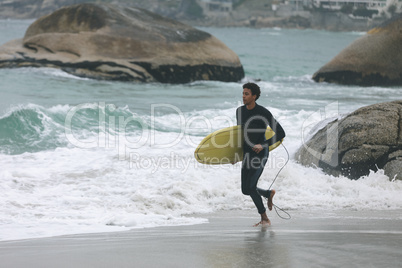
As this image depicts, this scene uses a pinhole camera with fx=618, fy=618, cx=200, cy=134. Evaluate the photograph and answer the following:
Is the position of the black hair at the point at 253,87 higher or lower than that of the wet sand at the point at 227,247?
higher

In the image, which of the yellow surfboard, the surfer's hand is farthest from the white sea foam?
the surfer's hand

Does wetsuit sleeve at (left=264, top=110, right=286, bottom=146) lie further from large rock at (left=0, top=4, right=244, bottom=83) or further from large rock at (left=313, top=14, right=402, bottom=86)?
large rock at (left=313, top=14, right=402, bottom=86)

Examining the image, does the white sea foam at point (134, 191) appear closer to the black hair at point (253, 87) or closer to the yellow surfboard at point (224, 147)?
the yellow surfboard at point (224, 147)

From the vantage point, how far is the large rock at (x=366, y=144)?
8367mm

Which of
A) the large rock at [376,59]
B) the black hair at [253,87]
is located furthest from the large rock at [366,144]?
the large rock at [376,59]

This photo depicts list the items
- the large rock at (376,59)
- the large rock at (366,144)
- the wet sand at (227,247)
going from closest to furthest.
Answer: the wet sand at (227,247) < the large rock at (366,144) < the large rock at (376,59)

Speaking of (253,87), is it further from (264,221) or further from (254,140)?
(264,221)

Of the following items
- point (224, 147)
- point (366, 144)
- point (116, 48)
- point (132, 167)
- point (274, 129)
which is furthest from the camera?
point (116, 48)

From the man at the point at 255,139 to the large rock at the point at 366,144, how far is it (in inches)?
98.6

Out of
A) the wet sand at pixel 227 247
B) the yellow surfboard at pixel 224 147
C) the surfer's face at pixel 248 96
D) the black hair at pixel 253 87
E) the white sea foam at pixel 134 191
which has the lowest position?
the white sea foam at pixel 134 191

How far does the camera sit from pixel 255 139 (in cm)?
633

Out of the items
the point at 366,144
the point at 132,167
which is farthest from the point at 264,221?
the point at 132,167

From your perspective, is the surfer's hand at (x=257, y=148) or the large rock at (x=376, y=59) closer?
the surfer's hand at (x=257, y=148)

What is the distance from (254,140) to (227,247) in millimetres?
1546
